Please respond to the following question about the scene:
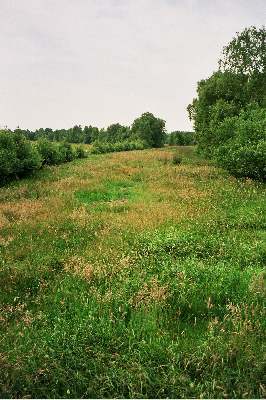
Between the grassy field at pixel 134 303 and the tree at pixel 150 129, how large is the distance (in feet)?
302

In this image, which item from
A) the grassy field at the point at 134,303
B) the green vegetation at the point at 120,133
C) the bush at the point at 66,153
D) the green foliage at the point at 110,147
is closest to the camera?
the grassy field at the point at 134,303

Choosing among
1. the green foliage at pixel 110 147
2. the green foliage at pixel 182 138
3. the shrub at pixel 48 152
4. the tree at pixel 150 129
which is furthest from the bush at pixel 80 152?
the green foliage at pixel 182 138

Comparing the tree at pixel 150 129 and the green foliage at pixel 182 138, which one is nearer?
the tree at pixel 150 129

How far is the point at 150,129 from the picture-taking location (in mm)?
106375

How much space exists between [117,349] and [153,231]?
6.48 meters

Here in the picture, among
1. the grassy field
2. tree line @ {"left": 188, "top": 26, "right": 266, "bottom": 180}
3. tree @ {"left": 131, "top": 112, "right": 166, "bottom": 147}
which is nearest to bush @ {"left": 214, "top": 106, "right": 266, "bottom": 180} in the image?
tree line @ {"left": 188, "top": 26, "right": 266, "bottom": 180}

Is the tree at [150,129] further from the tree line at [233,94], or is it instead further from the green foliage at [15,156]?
the green foliage at [15,156]

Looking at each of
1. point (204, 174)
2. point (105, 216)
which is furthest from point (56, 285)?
point (204, 174)

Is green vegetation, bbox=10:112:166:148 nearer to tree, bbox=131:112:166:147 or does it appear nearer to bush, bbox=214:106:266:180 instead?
tree, bbox=131:112:166:147

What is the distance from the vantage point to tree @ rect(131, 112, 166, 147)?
4186 inches

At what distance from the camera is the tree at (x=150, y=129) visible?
4186 inches

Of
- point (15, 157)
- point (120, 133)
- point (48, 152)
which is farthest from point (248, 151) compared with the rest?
point (120, 133)

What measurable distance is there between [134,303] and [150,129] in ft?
332

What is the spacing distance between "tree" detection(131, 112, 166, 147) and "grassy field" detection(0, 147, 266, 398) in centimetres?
9204
